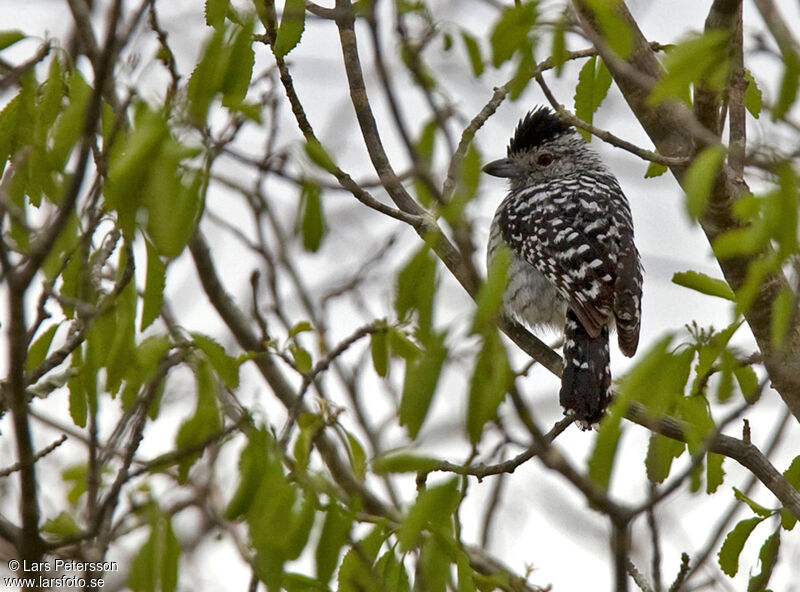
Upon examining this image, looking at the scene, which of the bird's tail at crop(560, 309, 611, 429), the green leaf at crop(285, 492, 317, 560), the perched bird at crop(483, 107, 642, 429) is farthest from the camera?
the perched bird at crop(483, 107, 642, 429)

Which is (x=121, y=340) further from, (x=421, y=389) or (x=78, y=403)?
(x=421, y=389)

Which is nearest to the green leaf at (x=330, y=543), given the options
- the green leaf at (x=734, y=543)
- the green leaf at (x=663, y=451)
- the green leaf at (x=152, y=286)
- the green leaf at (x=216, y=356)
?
the green leaf at (x=216, y=356)

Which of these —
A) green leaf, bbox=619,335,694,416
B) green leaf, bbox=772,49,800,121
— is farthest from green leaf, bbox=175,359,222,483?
green leaf, bbox=772,49,800,121

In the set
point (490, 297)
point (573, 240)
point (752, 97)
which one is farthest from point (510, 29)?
point (573, 240)

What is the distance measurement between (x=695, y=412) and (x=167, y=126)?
166 centimetres

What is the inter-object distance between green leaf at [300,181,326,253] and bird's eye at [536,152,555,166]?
14.2 ft

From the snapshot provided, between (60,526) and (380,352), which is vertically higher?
(380,352)

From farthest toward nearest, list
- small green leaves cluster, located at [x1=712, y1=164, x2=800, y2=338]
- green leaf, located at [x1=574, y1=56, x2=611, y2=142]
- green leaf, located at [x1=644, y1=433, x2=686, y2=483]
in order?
green leaf, located at [x1=574, y1=56, x2=611, y2=142] → green leaf, located at [x1=644, y1=433, x2=686, y2=483] → small green leaves cluster, located at [x1=712, y1=164, x2=800, y2=338]

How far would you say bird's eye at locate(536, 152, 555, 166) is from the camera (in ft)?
23.9

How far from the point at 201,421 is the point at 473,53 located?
1.45 metres

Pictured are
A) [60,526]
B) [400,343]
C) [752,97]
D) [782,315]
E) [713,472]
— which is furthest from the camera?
[752,97]

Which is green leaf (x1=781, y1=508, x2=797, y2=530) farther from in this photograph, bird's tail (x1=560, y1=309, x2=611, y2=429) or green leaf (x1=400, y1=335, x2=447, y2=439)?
green leaf (x1=400, y1=335, x2=447, y2=439)

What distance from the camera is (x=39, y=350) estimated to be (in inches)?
139

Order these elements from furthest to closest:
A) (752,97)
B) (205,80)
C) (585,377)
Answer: (585,377) → (752,97) → (205,80)
